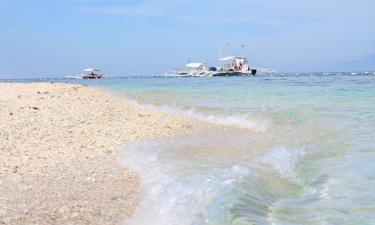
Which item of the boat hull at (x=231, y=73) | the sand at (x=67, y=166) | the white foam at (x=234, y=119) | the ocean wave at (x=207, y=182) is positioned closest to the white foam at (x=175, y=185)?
the ocean wave at (x=207, y=182)

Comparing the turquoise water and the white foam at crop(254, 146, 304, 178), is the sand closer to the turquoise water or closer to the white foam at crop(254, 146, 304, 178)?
the turquoise water

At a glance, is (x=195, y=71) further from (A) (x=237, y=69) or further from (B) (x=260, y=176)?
(B) (x=260, y=176)

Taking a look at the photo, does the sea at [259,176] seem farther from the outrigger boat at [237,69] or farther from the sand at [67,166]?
the outrigger boat at [237,69]

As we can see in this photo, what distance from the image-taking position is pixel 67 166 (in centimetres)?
790

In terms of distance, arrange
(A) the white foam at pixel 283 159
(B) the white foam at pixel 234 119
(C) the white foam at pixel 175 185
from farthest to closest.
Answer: (B) the white foam at pixel 234 119, (A) the white foam at pixel 283 159, (C) the white foam at pixel 175 185

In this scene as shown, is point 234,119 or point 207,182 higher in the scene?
point 207,182

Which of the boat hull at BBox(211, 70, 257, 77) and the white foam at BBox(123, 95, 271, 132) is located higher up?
the white foam at BBox(123, 95, 271, 132)

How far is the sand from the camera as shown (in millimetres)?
5539

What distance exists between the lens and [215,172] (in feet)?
24.6

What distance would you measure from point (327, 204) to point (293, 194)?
685mm

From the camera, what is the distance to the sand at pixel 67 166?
554cm

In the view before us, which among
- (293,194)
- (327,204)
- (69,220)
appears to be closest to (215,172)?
(293,194)

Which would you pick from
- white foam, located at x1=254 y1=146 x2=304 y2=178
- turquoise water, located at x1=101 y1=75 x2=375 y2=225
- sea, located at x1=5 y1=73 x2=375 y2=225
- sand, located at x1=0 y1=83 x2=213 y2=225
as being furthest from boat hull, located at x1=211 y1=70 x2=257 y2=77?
white foam, located at x1=254 y1=146 x2=304 y2=178

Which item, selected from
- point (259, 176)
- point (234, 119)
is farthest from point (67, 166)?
point (234, 119)
